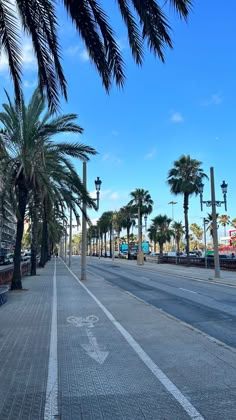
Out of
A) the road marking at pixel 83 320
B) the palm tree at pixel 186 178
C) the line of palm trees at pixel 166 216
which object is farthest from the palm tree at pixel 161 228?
the road marking at pixel 83 320

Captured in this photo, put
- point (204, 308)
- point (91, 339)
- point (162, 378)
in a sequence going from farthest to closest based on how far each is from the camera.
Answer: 1. point (204, 308)
2. point (91, 339)
3. point (162, 378)

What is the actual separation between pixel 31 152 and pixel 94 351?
11852 millimetres

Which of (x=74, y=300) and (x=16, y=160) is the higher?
(x=16, y=160)

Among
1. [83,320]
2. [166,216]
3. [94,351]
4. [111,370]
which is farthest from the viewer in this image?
[166,216]

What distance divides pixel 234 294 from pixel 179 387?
1256 cm

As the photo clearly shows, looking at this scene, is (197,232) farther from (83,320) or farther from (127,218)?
(83,320)

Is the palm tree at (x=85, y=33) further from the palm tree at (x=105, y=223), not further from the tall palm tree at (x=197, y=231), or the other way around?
the tall palm tree at (x=197, y=231)

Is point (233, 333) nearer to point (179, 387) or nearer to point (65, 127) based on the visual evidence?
point (179, 387)

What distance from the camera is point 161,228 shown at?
94.2 meters

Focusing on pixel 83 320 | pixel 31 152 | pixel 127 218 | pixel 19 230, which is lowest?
pixel 83 320

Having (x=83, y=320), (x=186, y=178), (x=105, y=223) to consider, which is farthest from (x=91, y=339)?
(x=105, y=223)

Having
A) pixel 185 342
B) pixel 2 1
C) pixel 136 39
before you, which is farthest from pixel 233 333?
pixel 2 1

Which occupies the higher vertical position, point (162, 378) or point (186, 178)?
point (186, 178)

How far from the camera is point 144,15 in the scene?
19.2ft
